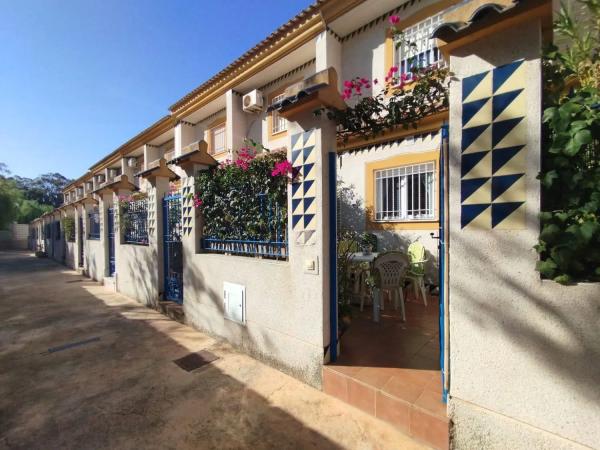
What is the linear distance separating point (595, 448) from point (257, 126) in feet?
32.9

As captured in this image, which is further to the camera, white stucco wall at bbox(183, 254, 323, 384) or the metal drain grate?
the metal drain grate

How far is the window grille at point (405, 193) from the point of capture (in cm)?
610

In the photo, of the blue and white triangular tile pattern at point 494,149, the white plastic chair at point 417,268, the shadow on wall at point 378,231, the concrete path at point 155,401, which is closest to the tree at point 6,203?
the concrete path at point 155,401

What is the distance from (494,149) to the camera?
1.91 meters

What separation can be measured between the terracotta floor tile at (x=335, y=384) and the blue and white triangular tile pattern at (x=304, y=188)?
4.44ft

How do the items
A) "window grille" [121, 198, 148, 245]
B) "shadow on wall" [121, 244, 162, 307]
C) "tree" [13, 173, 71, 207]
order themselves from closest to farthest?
"shadow on wall" [121, 244, 162, 307]
"window grille" [121, 198, 148, 245]
"tree" [13, 173, 71, 207]

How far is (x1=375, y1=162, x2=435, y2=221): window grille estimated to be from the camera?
610 centimetres

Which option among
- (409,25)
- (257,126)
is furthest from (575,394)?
(257,126)

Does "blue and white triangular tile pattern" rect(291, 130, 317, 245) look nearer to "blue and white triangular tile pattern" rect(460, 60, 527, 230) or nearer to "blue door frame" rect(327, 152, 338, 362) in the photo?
"blue door frame" rect(327, 152, 338, 362)

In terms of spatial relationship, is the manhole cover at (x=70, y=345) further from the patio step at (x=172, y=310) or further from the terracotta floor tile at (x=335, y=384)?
the terracotta floor tile at (x=335, y=384)

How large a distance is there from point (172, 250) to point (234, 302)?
2.66 meters

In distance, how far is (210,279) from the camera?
4285 mm

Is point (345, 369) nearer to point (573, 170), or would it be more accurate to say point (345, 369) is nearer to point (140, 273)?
point (573, 170)

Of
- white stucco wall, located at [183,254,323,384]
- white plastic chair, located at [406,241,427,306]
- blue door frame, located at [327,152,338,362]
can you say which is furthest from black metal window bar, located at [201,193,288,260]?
white plastic chair, located at [406,241,427,306]
